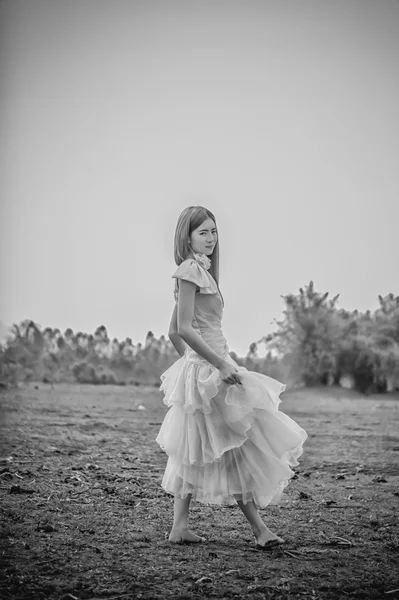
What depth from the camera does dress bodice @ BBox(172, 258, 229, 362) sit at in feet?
7.85

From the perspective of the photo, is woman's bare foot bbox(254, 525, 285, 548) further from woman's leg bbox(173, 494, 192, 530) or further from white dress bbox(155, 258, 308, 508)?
woman's leg bbox(173, 494, 192, 530)

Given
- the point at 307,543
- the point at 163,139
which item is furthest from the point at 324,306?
the point at 307,543

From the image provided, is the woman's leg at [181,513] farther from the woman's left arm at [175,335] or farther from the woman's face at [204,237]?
the woman's face at [204,237]

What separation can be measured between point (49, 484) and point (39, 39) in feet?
12.0

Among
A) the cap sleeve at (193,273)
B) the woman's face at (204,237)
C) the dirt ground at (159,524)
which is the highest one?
the woman's face at (204,237)

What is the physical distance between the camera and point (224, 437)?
229cm

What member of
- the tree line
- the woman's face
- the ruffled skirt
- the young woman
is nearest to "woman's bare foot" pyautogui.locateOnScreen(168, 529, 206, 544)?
the young woman

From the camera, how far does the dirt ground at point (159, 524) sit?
1.86m

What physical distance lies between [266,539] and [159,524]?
1.74 ft

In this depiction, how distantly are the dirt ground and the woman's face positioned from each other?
111 centimetres

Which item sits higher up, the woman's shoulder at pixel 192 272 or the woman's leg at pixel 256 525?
the woman's shoulder at pixel 192 272

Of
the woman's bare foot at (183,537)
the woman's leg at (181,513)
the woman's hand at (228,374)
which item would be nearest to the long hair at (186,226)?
the woman's hand at (228,374)

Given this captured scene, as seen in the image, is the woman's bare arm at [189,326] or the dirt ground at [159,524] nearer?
the dirt ground at [159,524]

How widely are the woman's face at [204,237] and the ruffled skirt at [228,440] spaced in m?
0.46
